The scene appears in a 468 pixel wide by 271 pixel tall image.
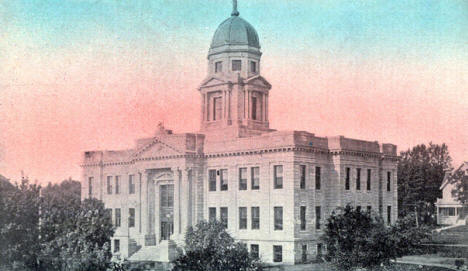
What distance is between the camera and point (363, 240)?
3569 centimetres

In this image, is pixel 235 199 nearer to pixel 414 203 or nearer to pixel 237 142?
pixel 237 142

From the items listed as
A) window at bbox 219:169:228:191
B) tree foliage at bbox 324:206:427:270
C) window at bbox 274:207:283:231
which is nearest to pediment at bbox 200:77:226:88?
window at bbox 219:169:228:191

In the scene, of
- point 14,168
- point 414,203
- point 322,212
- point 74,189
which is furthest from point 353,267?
point 74,189

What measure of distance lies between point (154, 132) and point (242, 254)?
827 inches

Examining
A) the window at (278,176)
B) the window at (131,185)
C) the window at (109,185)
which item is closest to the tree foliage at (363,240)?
the window at (278,176)

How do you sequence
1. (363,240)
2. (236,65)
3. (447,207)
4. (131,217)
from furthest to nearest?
(447,207)
(131,217)
(236,65)
(363,240)

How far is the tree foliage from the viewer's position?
1406 inches

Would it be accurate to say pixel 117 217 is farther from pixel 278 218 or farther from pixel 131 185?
pixel 278 218

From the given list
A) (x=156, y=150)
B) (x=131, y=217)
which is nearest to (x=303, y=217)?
(x=156, y=150)

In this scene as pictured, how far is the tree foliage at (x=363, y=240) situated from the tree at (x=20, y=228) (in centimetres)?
1692

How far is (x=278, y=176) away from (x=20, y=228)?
19.6 meters

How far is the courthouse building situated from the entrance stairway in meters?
0.11

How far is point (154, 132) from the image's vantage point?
175 feet

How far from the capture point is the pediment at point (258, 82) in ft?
187
